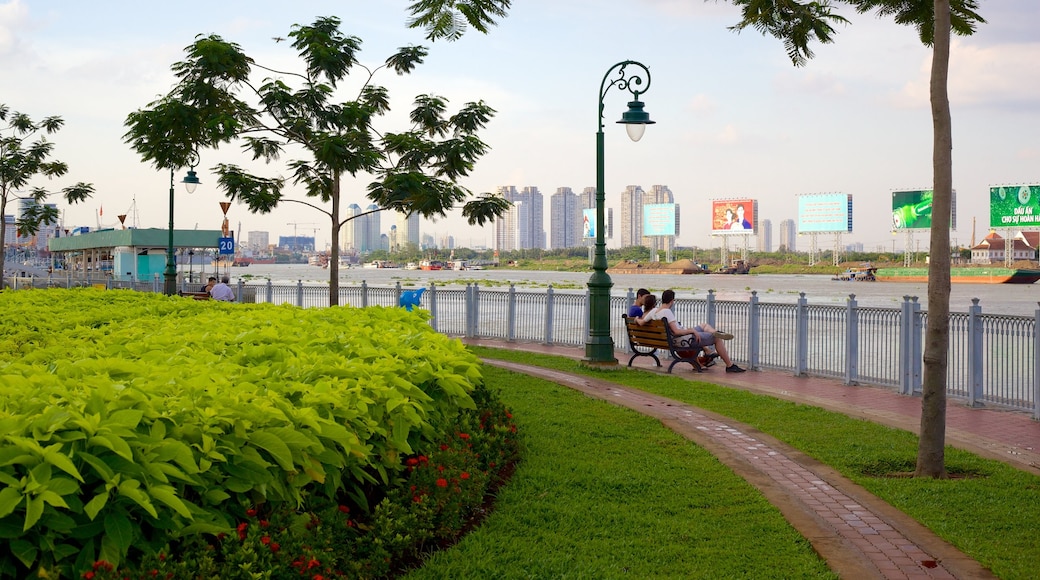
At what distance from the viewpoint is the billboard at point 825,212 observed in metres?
118

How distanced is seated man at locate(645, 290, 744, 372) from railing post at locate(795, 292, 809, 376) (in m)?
0.92

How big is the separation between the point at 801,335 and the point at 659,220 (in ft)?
399

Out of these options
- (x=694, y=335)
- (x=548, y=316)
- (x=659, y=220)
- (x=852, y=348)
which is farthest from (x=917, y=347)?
(x=659, y=220)

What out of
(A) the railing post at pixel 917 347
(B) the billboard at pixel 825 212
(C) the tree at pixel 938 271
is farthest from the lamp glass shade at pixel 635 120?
(B) the billboard at pixel 825 212

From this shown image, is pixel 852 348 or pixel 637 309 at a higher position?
pixel 637 309

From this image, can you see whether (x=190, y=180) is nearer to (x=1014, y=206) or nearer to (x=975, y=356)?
(x=975, y=356)

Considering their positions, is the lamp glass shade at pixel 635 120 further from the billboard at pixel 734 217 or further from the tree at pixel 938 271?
the billboard at pixel 734 217

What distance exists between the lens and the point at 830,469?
23.4 feet

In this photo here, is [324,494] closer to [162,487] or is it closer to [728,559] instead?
[162,487]

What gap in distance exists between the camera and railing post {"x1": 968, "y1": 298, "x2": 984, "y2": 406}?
10.6 m

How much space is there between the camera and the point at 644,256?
621ft

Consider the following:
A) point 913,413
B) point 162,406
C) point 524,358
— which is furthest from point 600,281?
point 162,406

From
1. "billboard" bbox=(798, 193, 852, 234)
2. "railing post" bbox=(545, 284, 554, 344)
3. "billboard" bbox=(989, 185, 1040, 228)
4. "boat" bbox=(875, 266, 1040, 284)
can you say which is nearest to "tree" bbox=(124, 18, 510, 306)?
"railing post" bbox=(545, 284, 554, 344)

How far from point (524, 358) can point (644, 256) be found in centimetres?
17554
